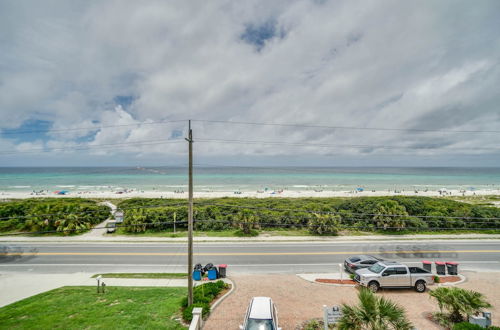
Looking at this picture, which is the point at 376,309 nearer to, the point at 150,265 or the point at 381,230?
the point at 150,265

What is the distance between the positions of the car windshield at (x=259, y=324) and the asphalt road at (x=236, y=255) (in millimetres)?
8655

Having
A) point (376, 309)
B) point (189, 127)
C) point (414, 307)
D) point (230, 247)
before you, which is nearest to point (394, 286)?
point (414, 307)

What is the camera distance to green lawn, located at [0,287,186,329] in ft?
33.7

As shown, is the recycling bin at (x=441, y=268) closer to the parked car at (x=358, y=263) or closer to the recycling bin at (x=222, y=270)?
the parked car at (x=358, y=263)

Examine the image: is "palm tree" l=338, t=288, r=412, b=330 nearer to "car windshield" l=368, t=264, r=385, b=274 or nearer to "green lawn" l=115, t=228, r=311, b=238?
"car windshield" l=368, t=264, r=385, b=274

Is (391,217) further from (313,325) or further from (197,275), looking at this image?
(197,275)

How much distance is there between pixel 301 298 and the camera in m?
13.2

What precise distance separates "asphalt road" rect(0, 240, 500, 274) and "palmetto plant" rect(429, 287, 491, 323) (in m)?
7.77

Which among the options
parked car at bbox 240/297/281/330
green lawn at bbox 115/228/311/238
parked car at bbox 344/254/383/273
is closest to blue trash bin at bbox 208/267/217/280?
parked car at bbox 240/297/281/330

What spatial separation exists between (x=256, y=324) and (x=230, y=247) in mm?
14152

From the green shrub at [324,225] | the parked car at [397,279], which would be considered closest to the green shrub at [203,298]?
the parked car at [397,279]

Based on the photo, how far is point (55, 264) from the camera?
62.8ft

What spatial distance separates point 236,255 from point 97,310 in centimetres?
1142

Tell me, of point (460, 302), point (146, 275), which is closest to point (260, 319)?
point (460, 302)
